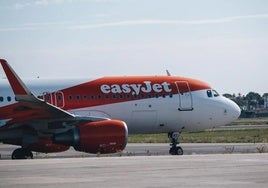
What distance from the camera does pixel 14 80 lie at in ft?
97.5

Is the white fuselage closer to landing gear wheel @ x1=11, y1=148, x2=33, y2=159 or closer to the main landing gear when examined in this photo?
the main landing gear

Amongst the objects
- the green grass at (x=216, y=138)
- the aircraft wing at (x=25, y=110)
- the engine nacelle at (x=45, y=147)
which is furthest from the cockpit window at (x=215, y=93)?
the green grass at (x=216, y=138)

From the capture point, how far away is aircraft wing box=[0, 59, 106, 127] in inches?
1175

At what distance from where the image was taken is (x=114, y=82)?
3462 centimetres

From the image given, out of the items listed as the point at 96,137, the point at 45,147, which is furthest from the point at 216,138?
the point at 96,137

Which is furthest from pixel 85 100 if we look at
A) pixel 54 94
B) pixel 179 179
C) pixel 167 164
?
pixel 179 179

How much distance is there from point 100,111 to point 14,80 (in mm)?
5589

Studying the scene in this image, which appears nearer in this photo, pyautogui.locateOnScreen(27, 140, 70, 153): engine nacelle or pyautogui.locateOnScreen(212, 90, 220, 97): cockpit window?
pyautogui.locateOnScreen(27, 140, 70, 153): engine nacelle

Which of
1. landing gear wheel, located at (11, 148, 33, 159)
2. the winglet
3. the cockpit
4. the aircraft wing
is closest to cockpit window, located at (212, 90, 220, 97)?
the cockpit

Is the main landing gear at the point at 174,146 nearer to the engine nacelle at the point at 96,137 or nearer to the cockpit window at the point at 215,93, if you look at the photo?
the cockpit window at the point at 215,93

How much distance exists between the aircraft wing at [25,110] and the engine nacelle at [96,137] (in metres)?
0.97

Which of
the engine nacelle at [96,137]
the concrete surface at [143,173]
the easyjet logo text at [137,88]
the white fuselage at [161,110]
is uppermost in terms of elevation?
the easyjet logo text at [137,88]

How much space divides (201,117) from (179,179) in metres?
18.5

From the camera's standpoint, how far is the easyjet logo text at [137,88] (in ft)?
113
